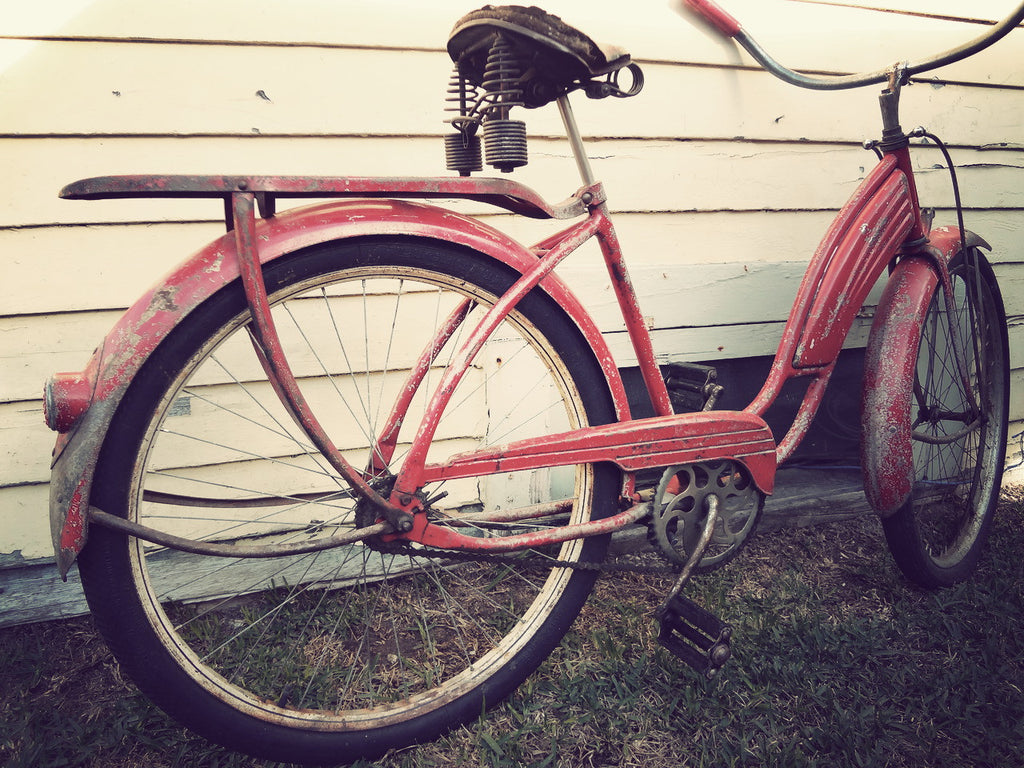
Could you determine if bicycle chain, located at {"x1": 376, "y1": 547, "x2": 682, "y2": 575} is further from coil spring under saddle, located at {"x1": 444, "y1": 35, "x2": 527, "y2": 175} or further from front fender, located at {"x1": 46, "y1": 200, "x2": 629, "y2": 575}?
coil spring under saddle, located at {"x1": 444, "y1": 35, "x2": 527, "y2": 175}

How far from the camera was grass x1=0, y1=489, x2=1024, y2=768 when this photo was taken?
4.75ft

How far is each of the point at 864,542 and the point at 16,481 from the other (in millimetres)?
2632

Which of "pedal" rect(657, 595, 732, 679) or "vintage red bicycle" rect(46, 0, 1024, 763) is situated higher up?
"vintage red bicycle" rect(46, 0, 1024, 763)

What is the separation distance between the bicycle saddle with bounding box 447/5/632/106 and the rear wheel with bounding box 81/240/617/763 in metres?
0.39

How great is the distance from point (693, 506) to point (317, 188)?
108 centimetres

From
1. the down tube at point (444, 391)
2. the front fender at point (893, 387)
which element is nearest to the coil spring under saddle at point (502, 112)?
the down tube at point (444, 391)

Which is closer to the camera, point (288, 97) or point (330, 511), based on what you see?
point (288, 97)

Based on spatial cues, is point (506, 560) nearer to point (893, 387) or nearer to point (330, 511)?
point (330, 511)

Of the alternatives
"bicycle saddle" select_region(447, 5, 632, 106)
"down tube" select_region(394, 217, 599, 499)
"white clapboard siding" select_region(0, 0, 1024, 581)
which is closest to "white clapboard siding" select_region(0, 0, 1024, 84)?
"white clapboard siding" select_region(0, 0, 1024, 581)

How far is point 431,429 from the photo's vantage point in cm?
133

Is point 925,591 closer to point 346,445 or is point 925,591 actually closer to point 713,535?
point 713,535

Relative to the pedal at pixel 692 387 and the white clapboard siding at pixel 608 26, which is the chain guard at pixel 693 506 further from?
the white clapboard siding at pixel 608 26

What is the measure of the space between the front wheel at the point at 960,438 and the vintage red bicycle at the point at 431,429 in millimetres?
13

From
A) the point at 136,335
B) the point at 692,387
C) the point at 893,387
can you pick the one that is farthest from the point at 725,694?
the point at 136,335
